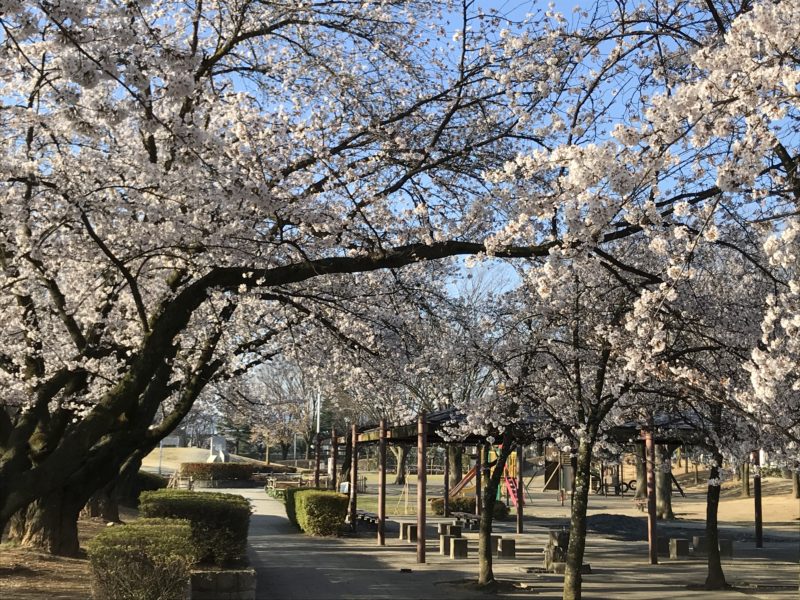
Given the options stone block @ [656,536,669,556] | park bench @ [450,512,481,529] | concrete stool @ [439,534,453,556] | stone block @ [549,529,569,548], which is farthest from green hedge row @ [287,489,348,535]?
stone block @ [656,536,669,556]

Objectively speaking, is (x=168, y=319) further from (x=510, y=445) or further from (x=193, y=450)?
(x=193, y=450)

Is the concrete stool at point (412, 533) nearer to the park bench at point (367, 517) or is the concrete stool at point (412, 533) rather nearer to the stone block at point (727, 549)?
the park bench at point (367, 517)

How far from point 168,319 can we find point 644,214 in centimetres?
458

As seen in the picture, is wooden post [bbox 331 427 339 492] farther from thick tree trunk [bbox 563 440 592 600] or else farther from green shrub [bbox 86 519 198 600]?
green shrub [bbox 86 519 198 600]

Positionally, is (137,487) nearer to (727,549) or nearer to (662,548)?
(662,548)

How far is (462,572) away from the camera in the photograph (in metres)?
15.7

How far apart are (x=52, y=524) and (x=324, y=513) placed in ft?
32.6

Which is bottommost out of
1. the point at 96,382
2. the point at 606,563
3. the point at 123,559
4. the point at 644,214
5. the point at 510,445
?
the point at 606,563

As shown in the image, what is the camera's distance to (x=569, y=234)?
22.1ft

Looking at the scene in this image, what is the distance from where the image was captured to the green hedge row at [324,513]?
22500 mm

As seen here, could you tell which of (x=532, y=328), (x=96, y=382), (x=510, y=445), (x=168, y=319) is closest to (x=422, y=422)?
(x=510, y=445)

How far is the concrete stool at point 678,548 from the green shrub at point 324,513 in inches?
332

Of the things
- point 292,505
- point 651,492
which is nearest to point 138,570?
point 651,492

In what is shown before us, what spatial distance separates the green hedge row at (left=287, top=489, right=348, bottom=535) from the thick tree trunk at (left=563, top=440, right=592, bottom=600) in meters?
12.4
